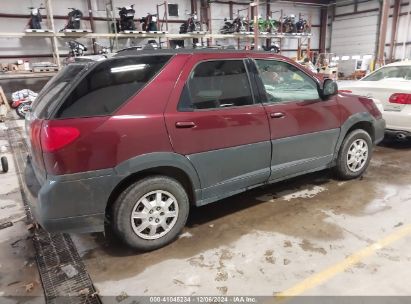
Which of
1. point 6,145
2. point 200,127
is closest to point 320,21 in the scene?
point 6,145

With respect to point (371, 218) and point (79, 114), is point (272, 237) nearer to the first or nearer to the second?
point (371, 218)

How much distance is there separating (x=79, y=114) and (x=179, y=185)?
0.96 metres

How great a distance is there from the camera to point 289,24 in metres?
15.9

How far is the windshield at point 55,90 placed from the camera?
2355 millimetres

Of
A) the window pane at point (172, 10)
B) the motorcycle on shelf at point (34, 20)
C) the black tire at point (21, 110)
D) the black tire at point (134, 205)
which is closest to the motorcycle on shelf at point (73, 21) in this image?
the motorcycle on shelf at point (34, 20)

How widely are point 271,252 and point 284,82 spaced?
1694mm

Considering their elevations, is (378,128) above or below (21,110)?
above

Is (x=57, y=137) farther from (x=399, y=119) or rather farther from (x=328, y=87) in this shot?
(x=399, y=119)

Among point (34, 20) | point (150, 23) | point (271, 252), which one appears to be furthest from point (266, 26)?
point (271, 252)

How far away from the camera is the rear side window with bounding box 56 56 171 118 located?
227 cm

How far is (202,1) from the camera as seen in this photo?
14.5 metres

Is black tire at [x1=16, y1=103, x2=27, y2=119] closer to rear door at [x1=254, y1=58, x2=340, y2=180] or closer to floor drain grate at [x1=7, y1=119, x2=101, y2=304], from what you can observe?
floor drain grate at [x1=7, y1=119, x2=101, y2=304]

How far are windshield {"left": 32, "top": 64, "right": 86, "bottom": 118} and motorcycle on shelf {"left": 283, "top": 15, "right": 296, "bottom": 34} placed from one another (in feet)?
49.5

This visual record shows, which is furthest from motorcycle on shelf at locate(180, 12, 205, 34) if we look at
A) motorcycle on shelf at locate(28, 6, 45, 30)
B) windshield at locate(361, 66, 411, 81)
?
windshield at locate(361, 66, 411, 81)
